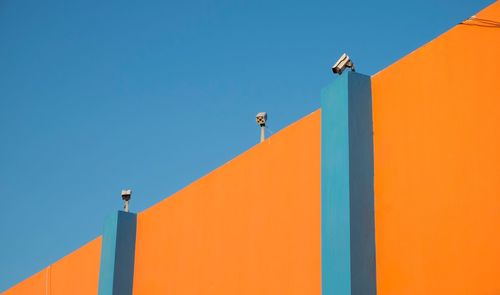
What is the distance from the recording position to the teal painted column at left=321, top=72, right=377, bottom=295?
23.0 ft

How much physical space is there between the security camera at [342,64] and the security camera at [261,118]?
2810 mm

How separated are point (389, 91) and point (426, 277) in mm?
1930

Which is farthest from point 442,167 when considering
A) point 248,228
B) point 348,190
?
point 248,228

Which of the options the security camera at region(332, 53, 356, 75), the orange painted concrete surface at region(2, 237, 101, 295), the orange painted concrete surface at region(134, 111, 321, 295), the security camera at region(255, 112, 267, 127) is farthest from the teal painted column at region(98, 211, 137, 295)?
the security camera at region(332, 53, 356, 75)

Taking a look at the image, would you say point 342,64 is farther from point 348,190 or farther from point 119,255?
point 119,255

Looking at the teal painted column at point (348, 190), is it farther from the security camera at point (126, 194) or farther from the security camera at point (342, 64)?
the security camera at point (126, 194)

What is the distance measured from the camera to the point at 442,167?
6523 millimetres

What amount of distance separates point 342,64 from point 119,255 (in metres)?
6.25

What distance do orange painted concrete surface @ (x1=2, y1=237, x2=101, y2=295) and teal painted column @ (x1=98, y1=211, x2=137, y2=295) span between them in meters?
0.79

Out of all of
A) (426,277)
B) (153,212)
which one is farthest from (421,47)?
(153,212)

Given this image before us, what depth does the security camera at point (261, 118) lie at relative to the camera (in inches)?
416

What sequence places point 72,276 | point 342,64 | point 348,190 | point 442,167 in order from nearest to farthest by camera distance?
point 442,167 < point 348,190 < point 342,64 < point 72,276

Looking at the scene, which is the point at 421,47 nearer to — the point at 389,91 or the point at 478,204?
the point at 389,91

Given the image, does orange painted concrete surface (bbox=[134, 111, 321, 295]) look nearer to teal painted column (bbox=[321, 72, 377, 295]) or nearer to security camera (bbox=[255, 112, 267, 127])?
teal painted column (bbox=[321, 72, 377, 295])
